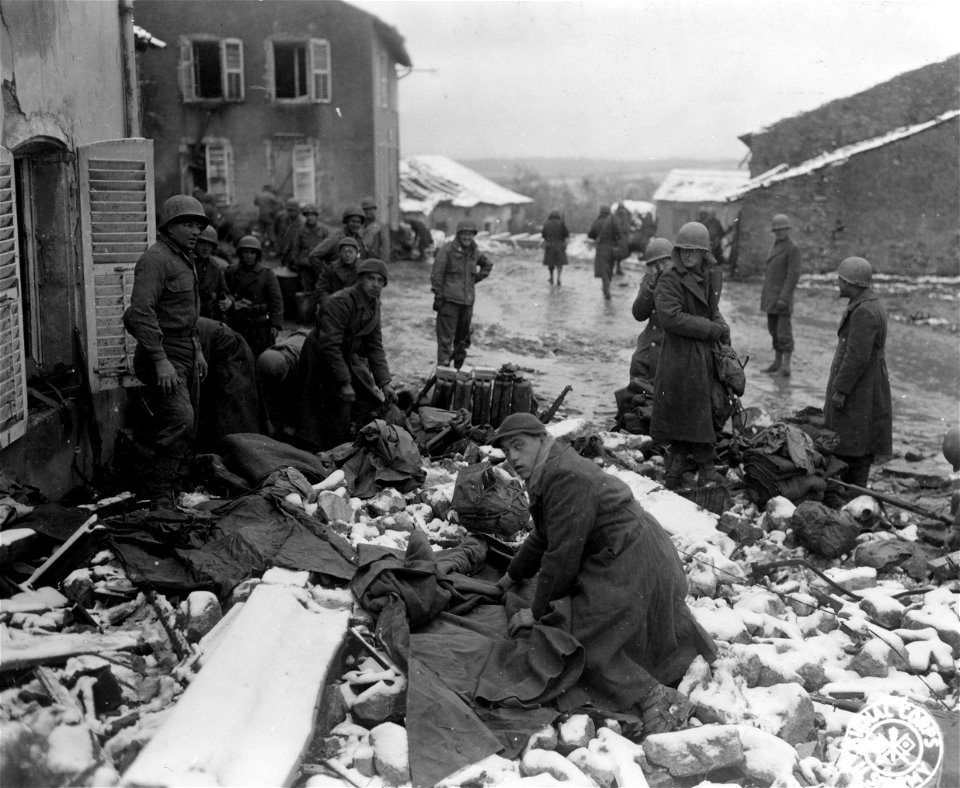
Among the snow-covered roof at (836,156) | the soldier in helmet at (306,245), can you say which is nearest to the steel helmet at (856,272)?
the soldier in helmet at (306,245)

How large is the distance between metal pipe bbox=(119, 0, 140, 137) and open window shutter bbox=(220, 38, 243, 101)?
58.0 ft

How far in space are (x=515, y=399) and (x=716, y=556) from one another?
10.5ft

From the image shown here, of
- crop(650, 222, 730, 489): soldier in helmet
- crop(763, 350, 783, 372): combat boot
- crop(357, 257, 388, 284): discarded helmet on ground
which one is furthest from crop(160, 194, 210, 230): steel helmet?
crop(763, 350, 783, 372): combat boot

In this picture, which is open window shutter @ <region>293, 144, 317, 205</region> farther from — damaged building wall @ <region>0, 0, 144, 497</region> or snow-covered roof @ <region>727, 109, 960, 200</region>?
damaged building wall @ <region>0, 0, 144, 497</region>

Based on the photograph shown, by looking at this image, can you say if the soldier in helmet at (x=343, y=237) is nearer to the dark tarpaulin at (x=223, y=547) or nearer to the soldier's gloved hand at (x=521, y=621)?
the dark tarpaulin at (x=223, y=547)

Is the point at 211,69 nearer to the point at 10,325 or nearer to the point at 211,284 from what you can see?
the point at 211,284

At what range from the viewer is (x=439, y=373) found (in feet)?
29.9

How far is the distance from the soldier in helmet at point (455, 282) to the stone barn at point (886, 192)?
14.0m

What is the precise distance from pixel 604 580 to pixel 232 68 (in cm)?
2320

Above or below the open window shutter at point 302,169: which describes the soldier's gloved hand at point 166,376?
below

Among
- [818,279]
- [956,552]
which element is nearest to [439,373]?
[956,552]

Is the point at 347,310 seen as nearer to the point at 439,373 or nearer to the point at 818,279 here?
the point at 439,373

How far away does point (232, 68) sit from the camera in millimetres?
24500

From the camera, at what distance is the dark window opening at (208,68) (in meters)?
24.4
